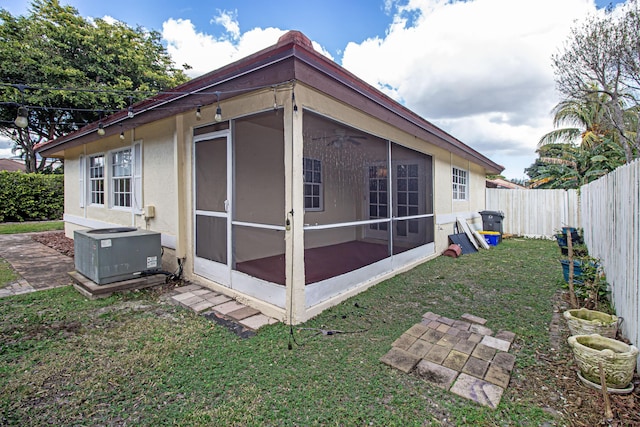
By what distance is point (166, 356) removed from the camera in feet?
8.73

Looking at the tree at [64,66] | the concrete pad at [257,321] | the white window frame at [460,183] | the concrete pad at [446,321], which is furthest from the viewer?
the tree at [64,66]

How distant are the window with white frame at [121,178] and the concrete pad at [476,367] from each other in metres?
6.28

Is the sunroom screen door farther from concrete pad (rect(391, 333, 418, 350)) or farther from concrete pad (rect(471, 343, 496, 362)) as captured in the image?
concrete pad (rect(471, 343, 496, 362))

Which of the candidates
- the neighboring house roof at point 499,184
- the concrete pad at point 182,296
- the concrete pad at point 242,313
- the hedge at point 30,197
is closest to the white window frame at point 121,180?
the concrete pad at point 182,296

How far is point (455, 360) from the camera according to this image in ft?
8.69

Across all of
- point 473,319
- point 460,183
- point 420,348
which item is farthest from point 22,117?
point 460,183

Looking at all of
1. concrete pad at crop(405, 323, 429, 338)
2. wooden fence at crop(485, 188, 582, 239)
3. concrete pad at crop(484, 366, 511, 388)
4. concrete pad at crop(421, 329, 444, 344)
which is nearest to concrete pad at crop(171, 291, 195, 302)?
concrete pad at crop(405, 323, 429, 338)

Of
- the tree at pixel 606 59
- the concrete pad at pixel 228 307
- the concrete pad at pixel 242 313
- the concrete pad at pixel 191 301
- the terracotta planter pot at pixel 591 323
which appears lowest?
the concrete pad at pixel 242 313

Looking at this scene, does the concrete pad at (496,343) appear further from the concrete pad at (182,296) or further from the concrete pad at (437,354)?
the concrete pad at (182,296)

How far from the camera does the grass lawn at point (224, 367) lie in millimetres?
1978

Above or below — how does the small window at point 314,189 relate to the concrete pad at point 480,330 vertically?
above

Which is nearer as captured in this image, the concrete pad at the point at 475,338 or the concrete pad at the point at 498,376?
the concrete pad at the point at 498,376

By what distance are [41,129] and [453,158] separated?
2142 centimetres

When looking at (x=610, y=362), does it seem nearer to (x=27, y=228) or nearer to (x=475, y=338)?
(x=475, y=338)
